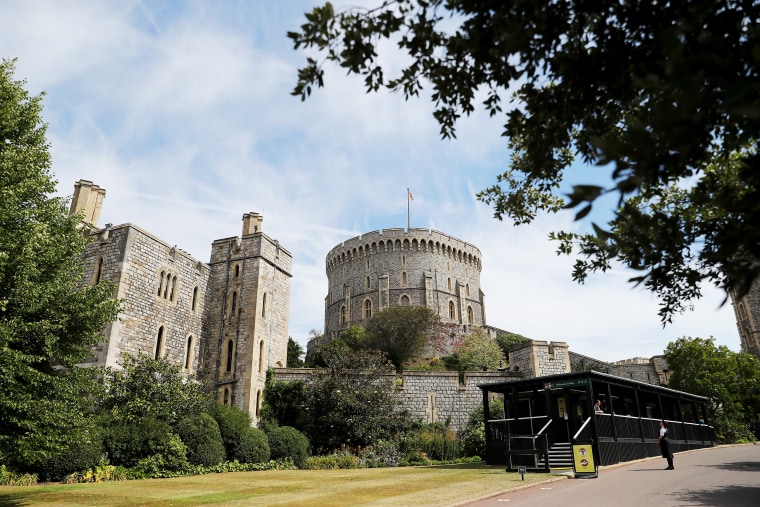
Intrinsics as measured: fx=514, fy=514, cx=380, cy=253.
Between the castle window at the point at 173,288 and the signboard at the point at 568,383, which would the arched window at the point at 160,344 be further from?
the signboard at the point at 568,383

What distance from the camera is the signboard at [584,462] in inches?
505

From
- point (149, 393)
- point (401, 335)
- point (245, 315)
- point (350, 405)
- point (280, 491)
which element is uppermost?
point (401, 335)

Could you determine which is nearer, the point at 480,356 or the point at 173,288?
the point at 173,288

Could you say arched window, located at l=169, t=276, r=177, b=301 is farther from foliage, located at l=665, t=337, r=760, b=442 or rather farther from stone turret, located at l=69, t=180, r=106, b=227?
foliage, located at l=665, t=337, r=760, b=442

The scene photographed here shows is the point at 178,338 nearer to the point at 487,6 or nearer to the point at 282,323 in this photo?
the point at 282,323

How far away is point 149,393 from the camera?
18.5 meters

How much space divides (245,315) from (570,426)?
15.0 meters

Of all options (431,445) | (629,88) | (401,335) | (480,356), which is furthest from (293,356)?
(629,88)

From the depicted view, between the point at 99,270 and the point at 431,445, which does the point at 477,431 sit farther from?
the point at 99,270

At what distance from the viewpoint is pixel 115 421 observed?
17.2 meters

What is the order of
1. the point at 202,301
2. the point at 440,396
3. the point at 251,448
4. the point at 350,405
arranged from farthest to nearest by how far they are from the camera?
A: the point at 440,396, the point at 202,301, the point at 350,405, the point at 251,448

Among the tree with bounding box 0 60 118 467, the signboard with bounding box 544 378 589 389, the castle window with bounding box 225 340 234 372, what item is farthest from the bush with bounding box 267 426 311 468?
the tree with bounding box 0 60 118 467

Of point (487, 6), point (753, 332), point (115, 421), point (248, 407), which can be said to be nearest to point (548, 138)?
point (487, 6)

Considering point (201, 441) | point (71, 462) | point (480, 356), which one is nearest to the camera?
point (71, 462)
